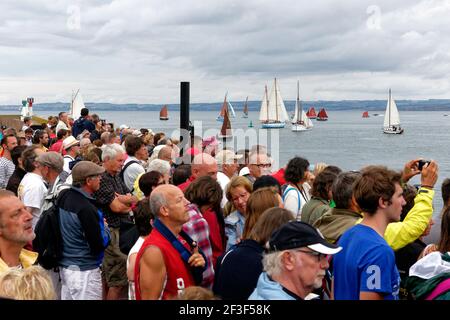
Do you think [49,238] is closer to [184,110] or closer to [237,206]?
[237,206]

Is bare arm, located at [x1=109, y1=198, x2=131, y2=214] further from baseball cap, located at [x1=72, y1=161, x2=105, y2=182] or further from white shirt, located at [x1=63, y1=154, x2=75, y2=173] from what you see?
white shirt, located at [x1=63, y1=154, x2=75, y2=173]

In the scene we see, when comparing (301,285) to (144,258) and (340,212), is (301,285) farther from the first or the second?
(340,212)

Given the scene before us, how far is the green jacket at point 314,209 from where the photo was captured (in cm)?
541

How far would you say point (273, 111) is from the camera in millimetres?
120812

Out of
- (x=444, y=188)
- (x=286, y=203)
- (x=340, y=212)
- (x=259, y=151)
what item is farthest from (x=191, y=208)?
(x=259, y=151)

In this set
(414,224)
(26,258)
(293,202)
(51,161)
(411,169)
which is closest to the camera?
(414,224)

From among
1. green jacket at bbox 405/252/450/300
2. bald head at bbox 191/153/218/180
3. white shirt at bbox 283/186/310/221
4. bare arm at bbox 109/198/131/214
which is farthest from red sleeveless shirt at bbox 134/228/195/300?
bald head at bbox 191/153/218/180

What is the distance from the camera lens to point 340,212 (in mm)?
4703

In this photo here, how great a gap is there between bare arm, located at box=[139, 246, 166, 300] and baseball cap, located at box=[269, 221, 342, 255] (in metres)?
1.00

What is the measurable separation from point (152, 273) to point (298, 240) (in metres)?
1.20

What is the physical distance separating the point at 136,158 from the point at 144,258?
4502mm

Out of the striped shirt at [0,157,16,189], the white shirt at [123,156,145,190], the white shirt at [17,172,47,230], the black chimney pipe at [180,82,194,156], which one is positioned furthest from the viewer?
the black chimney pipe at [180,82,194,156]

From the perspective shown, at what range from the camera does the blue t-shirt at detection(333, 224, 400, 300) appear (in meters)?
3.43

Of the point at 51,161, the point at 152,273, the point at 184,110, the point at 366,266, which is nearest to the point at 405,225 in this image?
the point at 366,266
